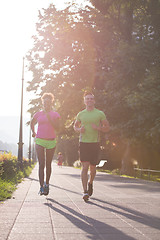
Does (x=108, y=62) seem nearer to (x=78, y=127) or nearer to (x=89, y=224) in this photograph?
(x=78, y=127)

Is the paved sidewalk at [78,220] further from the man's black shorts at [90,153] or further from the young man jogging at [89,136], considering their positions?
the man's black shorts at [90,153]

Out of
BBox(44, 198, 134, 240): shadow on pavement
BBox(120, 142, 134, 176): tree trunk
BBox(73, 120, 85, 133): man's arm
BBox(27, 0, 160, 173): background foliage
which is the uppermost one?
BBox(27, 0, 160, 173): background foliage

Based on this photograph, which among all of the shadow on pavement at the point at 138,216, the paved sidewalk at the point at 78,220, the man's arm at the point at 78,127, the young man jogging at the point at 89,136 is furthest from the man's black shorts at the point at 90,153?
the shadow on pavement at the point at 138,216

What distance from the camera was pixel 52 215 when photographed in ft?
17.9

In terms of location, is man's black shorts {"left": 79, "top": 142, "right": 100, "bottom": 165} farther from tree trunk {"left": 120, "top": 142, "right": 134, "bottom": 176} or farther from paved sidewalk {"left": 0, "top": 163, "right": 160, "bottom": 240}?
tree trunk {"left": 120, "top": 142, "right": 134, "bottom": 176}

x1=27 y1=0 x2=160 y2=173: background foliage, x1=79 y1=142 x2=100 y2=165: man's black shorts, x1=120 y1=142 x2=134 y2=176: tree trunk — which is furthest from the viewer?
x1=120 y1=142 x2=134 y2=176: tree trunk

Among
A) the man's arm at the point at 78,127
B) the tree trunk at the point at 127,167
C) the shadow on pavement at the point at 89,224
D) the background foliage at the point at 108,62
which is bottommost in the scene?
the shadow on pavement at the point at 89,224

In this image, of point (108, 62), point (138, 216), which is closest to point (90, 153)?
point (138, 216)

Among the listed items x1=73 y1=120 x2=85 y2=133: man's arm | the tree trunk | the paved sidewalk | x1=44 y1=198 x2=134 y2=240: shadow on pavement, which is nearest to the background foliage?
the tree trunk

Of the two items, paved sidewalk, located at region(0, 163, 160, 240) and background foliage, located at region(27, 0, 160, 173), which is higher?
background foliage, located at region(27, 0, 160, 173)

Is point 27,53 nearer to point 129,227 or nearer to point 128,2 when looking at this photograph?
point 128,2

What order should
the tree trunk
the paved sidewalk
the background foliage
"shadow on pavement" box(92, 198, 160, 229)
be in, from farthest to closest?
1. the tree trunk
2. the background foliage
3. "shadow on pavement" box(92, 198, 160, 229)
4. the paved sidewalk

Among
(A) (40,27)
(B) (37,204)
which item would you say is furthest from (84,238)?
(A) (40,27)

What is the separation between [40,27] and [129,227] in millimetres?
19483
